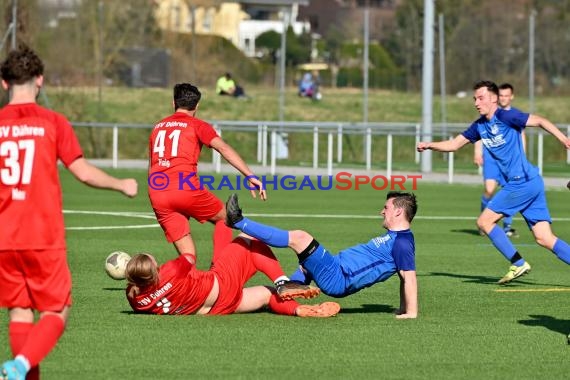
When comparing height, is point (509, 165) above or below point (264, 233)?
above

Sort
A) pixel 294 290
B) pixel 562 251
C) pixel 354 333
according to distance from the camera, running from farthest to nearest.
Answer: pixel 562 251, pixel 294 290, pixel 354 333

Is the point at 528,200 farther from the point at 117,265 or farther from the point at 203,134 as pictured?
the point at 117,265

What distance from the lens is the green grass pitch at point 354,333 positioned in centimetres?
856

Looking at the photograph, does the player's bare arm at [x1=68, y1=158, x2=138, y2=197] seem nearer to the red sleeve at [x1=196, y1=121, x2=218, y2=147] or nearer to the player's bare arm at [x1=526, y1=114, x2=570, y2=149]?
the red sleeve at [x1=196, y1=121, x2=218, y2=147]

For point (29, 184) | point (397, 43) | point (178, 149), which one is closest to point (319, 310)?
point (178, 149)

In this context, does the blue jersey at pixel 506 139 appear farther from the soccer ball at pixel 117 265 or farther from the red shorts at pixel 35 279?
the red shorts at pixel 35 279

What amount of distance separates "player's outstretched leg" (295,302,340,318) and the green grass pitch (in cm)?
14

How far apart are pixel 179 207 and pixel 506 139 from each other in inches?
141

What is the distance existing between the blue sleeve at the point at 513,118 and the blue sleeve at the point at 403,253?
3.02 m

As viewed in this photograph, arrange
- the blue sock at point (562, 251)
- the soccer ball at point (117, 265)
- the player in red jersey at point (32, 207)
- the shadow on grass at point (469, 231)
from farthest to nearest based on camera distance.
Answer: the shadow on grass at point (469, 231) → the blue sock at point (562, 251) → the soccer ball at point (117, 265) → the player in red jersey at point (32, 207)

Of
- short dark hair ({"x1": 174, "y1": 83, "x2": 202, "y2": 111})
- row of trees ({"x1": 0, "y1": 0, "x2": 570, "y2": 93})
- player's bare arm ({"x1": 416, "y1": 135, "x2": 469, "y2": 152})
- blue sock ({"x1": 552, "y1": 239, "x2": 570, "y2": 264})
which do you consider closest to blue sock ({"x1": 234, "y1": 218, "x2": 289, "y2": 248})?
short dark hair ({"x1": 174, "y1": 83, "x2": 202, "y2": 111})

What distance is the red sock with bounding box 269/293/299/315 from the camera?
426 inches

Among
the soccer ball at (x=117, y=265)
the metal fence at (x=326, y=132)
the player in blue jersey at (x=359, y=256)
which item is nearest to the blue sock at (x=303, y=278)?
the player in blue jersey at (x=359, y=256)

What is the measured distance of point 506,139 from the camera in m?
13.4
